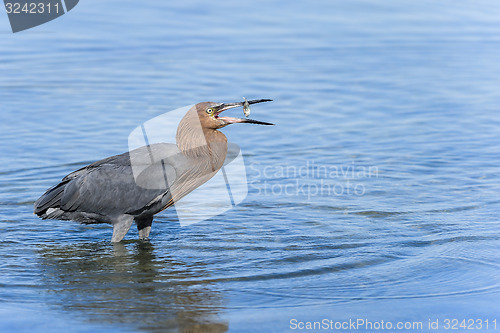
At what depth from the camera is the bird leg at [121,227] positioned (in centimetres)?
776

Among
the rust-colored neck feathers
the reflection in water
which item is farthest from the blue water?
the rust-colored neck feathers

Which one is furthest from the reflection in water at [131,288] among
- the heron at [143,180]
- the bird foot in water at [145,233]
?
the heron at [143,180]

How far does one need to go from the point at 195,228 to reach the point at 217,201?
89 cm

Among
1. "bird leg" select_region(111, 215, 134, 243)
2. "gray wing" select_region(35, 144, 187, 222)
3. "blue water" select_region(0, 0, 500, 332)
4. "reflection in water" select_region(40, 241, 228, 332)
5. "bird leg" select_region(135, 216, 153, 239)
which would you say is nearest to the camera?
"reflection in water" select_region(40, 241, 228, 332)

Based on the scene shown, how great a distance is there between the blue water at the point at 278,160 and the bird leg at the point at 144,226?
160mm

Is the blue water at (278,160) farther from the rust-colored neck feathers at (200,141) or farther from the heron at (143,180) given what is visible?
the rust-colored neck feathers at (200,141)

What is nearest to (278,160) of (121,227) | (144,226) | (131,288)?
(144,226)

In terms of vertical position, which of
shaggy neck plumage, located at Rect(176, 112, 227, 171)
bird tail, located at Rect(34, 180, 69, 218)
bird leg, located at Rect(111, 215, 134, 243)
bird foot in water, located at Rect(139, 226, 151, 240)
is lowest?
bird foot in water, located at Rect(139, 226, 151, 240)

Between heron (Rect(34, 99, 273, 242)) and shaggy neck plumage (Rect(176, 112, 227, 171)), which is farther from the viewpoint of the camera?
shaggy neck plumage (Rect(176, 112, 227, 171))

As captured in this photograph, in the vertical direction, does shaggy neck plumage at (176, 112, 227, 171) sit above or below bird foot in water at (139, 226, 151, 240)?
above

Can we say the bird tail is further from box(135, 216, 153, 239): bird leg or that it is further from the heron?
box(135, 216, 153, 239): bird leg

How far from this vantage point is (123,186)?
7.74 metres

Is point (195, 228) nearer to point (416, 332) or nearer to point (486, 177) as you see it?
point (416, 332)

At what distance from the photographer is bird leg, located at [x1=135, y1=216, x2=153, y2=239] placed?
7916mm
